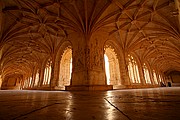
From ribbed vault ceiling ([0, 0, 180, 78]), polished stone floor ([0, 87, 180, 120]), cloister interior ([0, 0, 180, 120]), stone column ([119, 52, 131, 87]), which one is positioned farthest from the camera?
stone column ([119, 52, 131, 87])

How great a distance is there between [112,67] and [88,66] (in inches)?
189

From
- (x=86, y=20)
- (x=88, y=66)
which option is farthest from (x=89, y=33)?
(x=88, y=66)

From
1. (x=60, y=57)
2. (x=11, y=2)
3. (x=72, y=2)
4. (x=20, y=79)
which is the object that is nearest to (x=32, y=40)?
(x=60, y=57)

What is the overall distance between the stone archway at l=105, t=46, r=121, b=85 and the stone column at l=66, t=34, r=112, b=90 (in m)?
2.73

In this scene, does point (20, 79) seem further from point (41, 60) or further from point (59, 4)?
point (59, 4)

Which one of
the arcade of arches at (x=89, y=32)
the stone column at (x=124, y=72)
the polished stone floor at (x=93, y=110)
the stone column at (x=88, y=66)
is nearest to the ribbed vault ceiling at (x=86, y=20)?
the arcade of arches at (x=89, y=32)

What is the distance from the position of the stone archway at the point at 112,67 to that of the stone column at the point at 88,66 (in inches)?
107

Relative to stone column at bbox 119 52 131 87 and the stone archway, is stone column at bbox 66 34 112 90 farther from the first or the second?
stone column at bbox 119 52 131 87

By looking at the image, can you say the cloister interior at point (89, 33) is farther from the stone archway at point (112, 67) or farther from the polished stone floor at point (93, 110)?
the polished stone floor at point (93, 110)

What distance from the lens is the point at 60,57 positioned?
1320cm

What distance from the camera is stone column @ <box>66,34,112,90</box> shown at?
343 inches

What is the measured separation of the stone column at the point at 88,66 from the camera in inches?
343

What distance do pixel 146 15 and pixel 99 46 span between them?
5.81 meters

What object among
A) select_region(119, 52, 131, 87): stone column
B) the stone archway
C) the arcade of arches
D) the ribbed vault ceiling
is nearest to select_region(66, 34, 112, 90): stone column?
the arcade of arches
